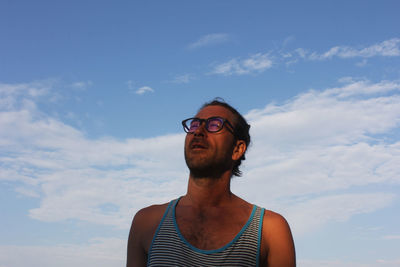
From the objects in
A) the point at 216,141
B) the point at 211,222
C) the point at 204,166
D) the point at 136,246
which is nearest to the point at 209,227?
the point at 211,222

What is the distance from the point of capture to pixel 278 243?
14.4ft

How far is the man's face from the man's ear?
10 cm

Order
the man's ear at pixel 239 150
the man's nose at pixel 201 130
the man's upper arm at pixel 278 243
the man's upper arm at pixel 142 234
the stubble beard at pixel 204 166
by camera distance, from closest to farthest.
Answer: the man's upper arm at pixel 278 243
the man's upper arm at pixel 142 234
the stubble beard at pixel 204 166
the man's nose at pixel 201 130
the man's ear at pixel 239 150

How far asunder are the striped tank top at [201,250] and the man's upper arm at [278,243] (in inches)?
4.1

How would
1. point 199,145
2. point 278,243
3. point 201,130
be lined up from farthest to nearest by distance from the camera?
point 201,130 → point 199,145 → point 278,243

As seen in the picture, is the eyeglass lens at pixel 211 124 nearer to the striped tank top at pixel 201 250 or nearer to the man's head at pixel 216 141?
the man's head at pixel 216 141

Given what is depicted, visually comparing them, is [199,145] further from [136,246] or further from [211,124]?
[136,246]

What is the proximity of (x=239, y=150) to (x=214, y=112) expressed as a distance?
0.58 metres

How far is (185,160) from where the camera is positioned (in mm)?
4871

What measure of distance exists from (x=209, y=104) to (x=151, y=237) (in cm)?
193

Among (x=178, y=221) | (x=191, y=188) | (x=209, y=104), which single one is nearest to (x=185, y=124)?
(x=209, y=104)

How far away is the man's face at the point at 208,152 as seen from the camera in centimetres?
475

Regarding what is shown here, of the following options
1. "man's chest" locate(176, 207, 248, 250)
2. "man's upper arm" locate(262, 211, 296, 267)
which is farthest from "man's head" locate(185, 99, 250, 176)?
"man's upper arm" locate(262, 211, 296, 267)

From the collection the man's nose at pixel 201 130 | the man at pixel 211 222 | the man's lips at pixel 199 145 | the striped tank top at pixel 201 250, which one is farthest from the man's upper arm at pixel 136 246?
the man's nose at pixel 201 130
